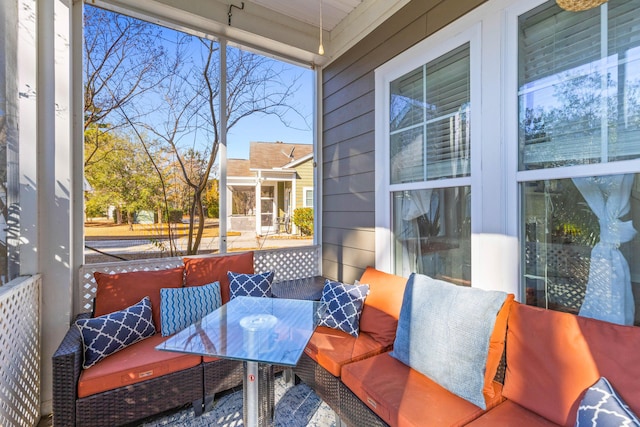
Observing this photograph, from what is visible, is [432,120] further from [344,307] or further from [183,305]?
[183,305]

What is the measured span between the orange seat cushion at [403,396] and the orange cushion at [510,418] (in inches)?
2.0

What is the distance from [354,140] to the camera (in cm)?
321

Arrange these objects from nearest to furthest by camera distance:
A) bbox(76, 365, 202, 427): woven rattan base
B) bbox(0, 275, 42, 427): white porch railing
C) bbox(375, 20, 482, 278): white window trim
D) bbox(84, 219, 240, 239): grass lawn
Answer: bbox(0, 275, 42, 427): white porch railing, bbox(76, 365, 202, 427): woven rattan base, bbox(375, 20, 482, 278): white window trim, bbox(84, 219, 240, 239): grass lawn

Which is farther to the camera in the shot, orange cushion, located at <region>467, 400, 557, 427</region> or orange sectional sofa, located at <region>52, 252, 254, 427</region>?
orange sectional sofa, located at <region>52, 252, 254, 427</region>

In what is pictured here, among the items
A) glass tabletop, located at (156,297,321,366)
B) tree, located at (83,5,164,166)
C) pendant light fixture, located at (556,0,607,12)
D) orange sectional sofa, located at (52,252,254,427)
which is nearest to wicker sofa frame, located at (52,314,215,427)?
orange sectional sofa, located at (52,252,254,427)

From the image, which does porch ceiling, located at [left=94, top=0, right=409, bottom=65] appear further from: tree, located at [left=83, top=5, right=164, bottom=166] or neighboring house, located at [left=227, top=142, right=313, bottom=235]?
neighboring house, located at [left=227, top=142, right=313, bottom=235]

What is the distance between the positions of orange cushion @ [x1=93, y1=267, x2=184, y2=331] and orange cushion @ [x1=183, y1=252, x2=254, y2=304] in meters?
0.15

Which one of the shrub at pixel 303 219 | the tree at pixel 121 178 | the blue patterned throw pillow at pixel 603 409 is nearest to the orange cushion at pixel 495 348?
the blue patterned throw pillow at pixel 603 409

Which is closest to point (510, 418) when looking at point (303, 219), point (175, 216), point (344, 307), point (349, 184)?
point (344, 307)

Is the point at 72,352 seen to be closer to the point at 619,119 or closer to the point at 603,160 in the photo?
the point at 603,160

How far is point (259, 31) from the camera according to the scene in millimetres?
3139

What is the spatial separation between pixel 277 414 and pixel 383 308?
1.06m

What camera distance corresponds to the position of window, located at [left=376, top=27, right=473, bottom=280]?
219cm

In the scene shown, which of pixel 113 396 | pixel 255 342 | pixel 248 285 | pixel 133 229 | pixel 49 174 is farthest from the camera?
pixel 133 229
